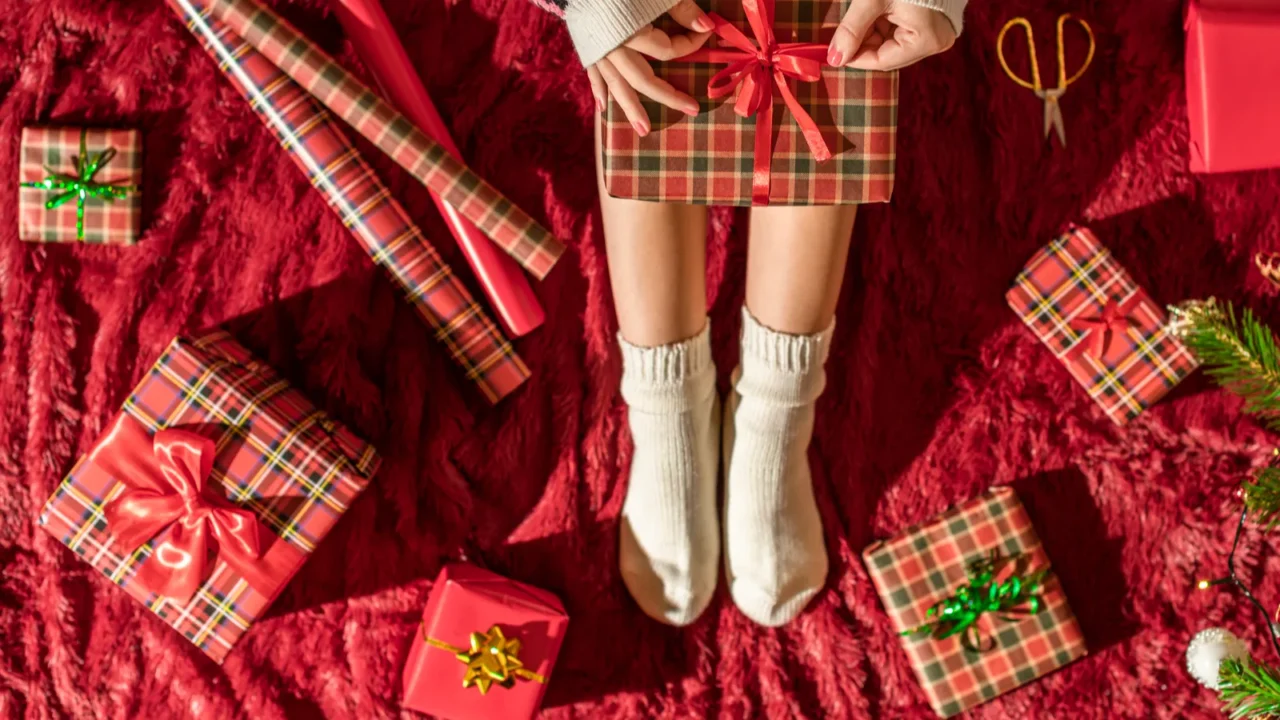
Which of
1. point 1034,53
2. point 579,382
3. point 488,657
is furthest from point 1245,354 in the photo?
point 488,657

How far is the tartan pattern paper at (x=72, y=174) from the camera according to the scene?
3.05 feet

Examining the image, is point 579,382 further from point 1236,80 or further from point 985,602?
point 1236,80

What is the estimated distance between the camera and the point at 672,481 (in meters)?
0.95

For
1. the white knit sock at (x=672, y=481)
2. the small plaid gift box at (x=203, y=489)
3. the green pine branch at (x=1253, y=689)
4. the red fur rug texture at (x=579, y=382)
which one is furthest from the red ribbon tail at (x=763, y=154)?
the green pine branch at (x=1253, y=689)

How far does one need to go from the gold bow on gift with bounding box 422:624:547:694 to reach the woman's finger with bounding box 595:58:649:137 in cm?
50

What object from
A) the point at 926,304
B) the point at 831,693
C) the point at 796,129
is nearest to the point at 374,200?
the point at 796,129

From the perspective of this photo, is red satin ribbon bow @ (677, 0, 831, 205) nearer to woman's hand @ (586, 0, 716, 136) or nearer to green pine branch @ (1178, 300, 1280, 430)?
woman's hand @ (586, 0, 716, 136)

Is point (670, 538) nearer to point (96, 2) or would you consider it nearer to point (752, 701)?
point (752, 701)

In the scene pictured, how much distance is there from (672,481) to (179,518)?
0.44 m

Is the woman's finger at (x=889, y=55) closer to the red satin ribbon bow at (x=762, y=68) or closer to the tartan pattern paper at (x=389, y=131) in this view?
the red satin ribbon bow at (x=762, y=68)

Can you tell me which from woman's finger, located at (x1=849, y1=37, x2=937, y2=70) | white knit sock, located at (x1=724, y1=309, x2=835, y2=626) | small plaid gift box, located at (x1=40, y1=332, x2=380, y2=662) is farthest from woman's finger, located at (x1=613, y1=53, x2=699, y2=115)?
small plaid gift box, located at (x1=40, y1=332, x2=380, y2=662)

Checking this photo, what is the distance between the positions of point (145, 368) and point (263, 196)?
21 centimetres

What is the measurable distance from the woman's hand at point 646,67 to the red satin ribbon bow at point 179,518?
463 millimetres

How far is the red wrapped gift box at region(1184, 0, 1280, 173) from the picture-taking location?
0.92m
